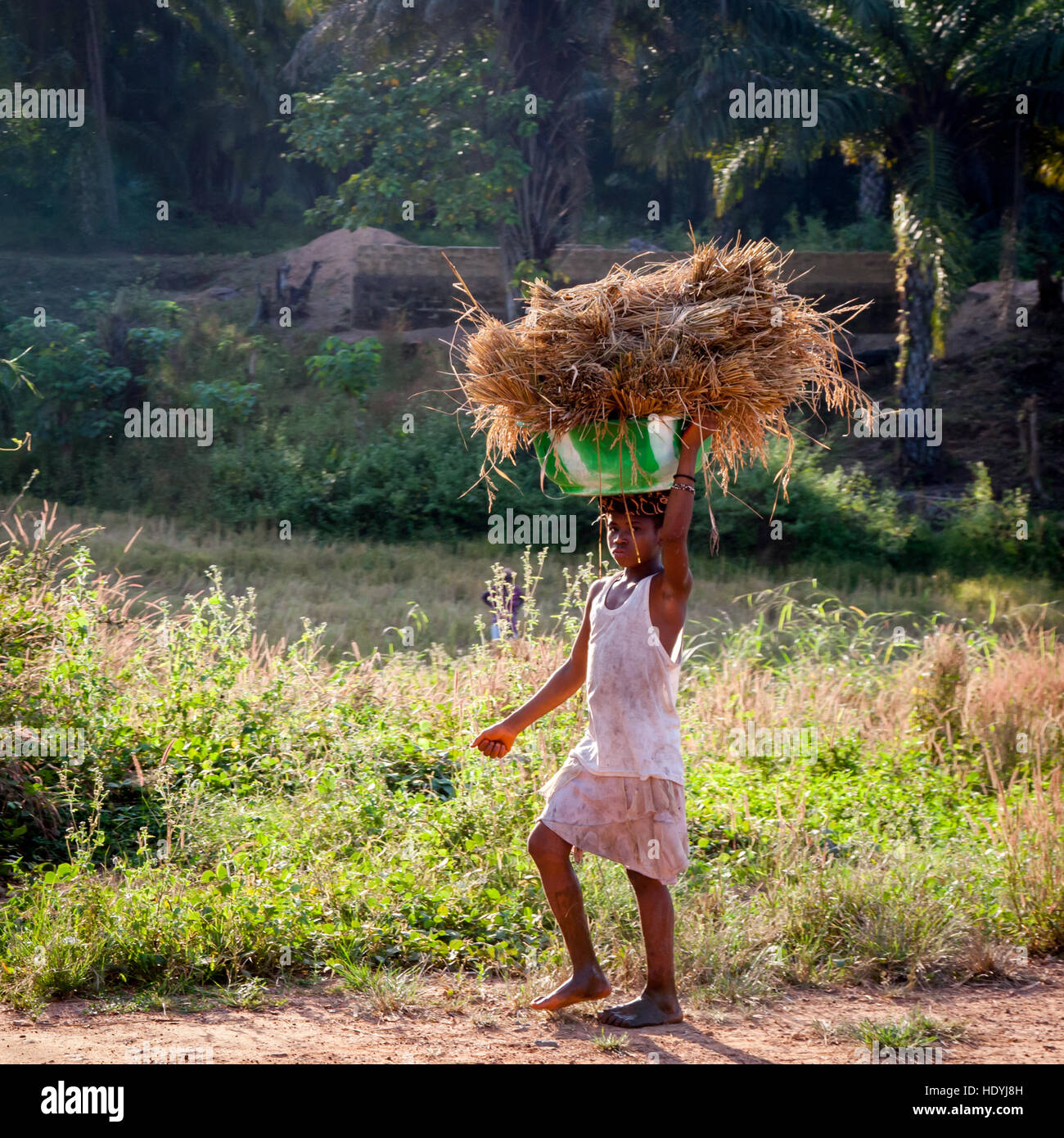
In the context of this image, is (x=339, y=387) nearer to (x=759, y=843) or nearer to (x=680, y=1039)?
(x=759, y=843)

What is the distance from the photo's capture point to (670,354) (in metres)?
3.82

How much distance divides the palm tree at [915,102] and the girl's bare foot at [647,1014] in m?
13.8

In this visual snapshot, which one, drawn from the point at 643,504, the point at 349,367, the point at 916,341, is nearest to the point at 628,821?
the point at 643,504

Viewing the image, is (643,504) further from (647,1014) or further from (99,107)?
(99,107)

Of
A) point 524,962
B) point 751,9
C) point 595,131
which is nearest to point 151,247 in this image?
point 595,131

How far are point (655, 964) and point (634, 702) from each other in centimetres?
84

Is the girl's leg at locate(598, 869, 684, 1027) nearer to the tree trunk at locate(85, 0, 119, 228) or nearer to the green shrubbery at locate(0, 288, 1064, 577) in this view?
the green shrubbery at locate(0, 288, 1064, 577)

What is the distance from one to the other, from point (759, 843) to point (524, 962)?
5.36 ft

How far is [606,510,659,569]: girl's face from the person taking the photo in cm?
394

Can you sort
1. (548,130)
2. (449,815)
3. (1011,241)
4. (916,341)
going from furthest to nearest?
(548,130) < (1011,241) < (916,341) < (449,815)

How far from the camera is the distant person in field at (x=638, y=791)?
12.3 ft

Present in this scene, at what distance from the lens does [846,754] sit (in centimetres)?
705

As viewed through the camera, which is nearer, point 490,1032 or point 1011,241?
point 490,1032

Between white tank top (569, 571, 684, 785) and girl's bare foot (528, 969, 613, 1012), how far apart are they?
0.65 metres
